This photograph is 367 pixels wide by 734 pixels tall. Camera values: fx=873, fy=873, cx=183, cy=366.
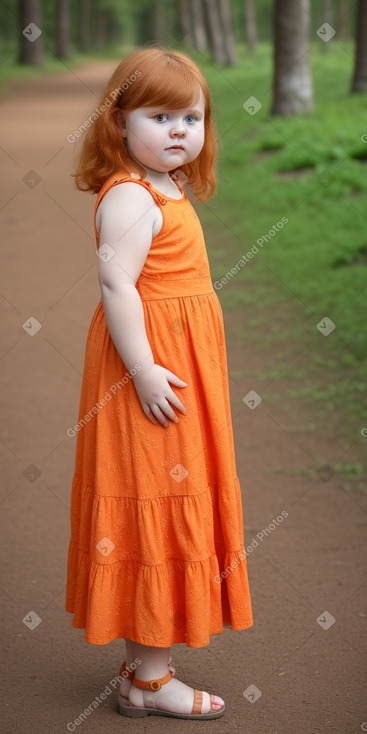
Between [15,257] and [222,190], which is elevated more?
[15,257]

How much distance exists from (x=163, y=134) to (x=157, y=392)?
686 millimetres

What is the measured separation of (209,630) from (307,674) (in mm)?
582

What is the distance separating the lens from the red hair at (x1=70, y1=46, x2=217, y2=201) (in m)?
2.28

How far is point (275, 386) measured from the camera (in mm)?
5492

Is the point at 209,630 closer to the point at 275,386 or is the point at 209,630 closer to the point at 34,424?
the point at 34,424

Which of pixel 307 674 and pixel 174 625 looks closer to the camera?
pixel 174 625

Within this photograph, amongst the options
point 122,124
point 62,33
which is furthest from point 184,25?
point 122,124

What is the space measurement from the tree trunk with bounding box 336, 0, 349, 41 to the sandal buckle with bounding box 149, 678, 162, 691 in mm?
38327

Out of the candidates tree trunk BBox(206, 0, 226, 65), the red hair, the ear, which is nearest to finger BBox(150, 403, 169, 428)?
the red hair

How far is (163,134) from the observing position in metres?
2.32

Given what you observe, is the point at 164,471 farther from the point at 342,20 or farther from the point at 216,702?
the point at 342,20

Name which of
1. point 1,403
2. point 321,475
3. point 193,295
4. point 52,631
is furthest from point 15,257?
point 193,295

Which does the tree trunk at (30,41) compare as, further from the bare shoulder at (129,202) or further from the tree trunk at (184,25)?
the bare shoulder at (129,202)

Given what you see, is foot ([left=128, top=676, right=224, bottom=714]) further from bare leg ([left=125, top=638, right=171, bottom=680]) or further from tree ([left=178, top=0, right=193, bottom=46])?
tree ([left=178, top=0, right=193, bottom=46])
